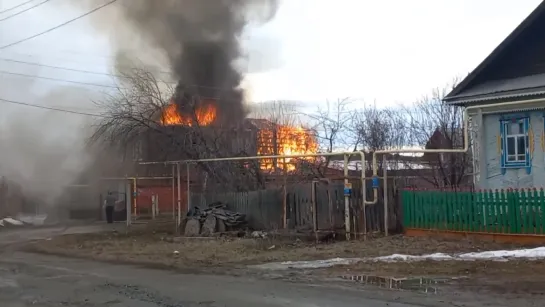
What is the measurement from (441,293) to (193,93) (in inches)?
856

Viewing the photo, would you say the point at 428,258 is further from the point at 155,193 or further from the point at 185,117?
the point at 155,193

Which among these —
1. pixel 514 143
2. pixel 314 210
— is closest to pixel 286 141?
pixel 514 143

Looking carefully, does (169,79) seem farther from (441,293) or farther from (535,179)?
(441,293)

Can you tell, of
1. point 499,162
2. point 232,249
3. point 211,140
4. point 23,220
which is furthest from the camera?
point 23,220

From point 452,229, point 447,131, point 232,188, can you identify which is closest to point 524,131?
point 452,229

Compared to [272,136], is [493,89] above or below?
above

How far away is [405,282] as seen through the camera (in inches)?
351

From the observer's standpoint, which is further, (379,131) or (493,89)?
(379,131)

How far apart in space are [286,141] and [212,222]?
12.7 metres

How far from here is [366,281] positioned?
30.0 feet

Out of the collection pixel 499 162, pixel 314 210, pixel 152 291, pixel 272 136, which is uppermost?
pixel 272 136

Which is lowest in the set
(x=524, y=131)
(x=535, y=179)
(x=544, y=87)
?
(x=535, y=179)

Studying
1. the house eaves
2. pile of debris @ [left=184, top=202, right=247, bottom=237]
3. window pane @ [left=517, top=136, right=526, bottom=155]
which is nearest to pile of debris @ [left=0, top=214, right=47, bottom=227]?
pile of debris @ [left=184, top=202, right=247, bottom=237]

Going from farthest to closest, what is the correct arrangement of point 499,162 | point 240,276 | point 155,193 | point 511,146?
point 155,193 < point 499,162 < point 511,146 < point 240,276
